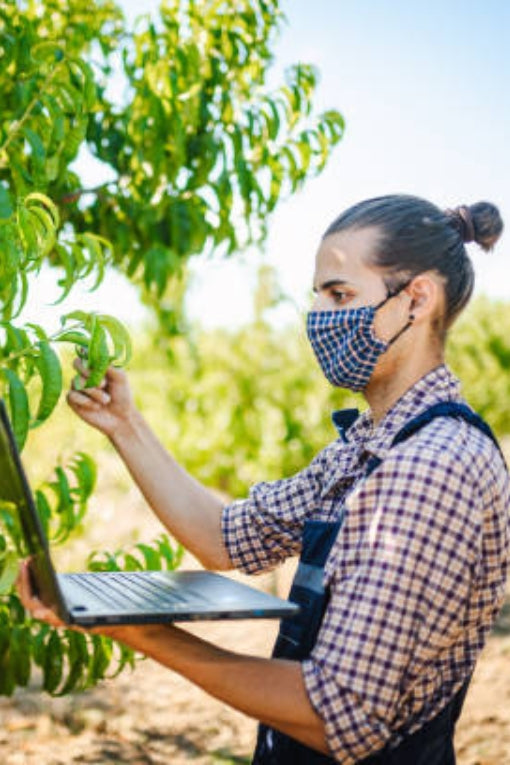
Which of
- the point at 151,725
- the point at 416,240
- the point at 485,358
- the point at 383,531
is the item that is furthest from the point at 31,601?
the point at 485,358

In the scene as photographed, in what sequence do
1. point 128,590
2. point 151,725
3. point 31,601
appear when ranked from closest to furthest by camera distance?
point 31,601 → point 128,590 → point 151,725

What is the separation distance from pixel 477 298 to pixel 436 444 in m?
14.5

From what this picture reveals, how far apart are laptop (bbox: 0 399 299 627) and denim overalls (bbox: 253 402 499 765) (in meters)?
0.12

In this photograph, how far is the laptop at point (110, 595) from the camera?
1351 mm

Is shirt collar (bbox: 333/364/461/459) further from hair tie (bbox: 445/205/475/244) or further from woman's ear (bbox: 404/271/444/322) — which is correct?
hair tie (bbox: 445/205/475/244)

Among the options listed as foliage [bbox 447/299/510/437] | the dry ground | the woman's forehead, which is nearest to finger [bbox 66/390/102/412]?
the woman's forehead

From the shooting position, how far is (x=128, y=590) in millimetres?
1623

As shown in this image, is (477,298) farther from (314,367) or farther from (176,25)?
(176,25)

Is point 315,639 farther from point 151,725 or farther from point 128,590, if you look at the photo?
point 151,725

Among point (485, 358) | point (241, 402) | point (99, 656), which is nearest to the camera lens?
point (99, 656)

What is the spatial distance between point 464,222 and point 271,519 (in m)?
0.71

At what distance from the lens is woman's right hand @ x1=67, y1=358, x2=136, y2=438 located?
6.83ft

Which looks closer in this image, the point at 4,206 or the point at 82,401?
the point at 4,206

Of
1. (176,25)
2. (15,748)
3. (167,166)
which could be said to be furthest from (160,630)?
(15,748)
